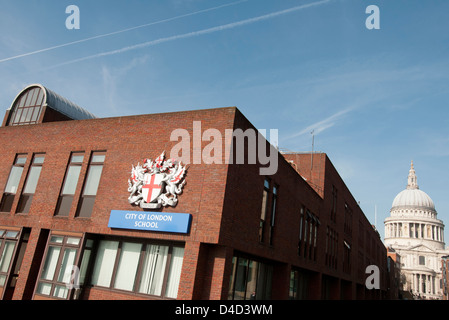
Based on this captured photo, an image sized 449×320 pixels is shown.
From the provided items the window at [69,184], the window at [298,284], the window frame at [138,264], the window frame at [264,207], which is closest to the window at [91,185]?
the window at [69,184]

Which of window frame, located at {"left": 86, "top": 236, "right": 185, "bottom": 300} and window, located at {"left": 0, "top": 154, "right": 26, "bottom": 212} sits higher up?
window, located at {"left": 0, "top": 154, "right": 26, "bottom": 212}

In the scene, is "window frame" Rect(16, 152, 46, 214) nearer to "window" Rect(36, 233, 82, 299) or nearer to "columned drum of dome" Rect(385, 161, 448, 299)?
"window" Rect(36, 233, 82, 299)

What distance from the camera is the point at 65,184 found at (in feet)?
55.9

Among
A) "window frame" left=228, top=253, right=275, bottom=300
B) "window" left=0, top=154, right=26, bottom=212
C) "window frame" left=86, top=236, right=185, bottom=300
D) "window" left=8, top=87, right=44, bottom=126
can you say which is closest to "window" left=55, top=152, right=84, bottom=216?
"window frame" left=86, top=236, right=185, bottom=300

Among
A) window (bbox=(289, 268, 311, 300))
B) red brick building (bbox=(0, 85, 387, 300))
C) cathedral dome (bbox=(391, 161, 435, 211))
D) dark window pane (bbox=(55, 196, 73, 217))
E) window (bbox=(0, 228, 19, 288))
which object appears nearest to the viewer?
red brick building (bbox=(0, 85, 387, 300))

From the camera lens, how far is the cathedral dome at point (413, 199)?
151125 millimetres

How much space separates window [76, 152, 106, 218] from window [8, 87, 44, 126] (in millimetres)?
8375

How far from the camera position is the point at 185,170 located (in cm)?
1414

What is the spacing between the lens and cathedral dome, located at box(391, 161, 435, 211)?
496 feet

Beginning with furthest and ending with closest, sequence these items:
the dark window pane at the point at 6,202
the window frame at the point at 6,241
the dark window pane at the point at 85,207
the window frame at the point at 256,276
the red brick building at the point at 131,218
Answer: the dark window pane at the point at 6,202 → the window frame at the point at 6,241 → the dark window pane at the point at 85,207 → the window frame at the point at 256,276 → the red brick building at the point at 131,218

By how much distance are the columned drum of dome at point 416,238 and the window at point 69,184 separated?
130039 mm

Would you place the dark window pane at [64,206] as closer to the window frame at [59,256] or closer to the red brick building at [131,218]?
the red brick building at [131,218]
